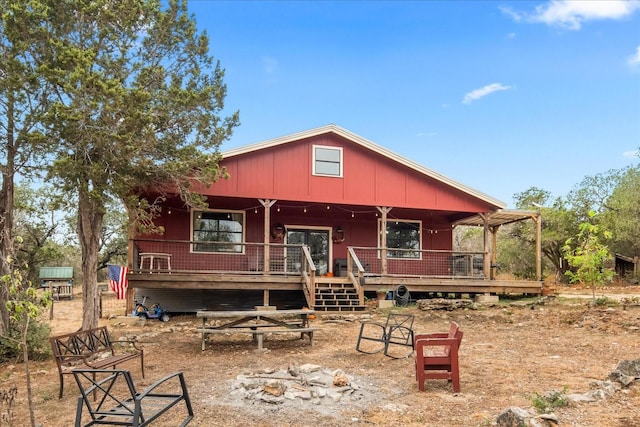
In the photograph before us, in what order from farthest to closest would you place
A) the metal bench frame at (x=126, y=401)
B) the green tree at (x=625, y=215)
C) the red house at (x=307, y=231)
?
the green tree at (x=625, y=215) < the red house at (x=307, y=231) < the metal bench frame at (x=126, y=401)

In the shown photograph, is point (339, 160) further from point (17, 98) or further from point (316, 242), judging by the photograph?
point (17, 98)

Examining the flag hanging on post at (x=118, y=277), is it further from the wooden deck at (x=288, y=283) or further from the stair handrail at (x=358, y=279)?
the stair handrail at (x=358, y=279)

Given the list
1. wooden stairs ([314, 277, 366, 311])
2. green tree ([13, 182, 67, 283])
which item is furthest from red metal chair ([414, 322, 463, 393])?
green tree ([13, 182, 67, 283])

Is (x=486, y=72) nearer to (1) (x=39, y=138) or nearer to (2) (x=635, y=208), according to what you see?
(2) (x=635, y=208)

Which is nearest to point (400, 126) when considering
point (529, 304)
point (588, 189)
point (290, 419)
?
point (588, 189)

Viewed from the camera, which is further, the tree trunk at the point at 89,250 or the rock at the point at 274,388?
the tree trunk at the point at 89,250

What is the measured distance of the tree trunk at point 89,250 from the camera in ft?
32.1

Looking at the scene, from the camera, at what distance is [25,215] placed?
23906mm

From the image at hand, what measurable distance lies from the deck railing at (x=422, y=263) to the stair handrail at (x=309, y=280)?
268 cm

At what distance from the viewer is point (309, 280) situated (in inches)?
538

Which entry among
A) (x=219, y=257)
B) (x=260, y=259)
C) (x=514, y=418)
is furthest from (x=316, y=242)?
(x=514, y=418)

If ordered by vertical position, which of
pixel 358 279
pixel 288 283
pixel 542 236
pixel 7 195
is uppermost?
pixel 7 195

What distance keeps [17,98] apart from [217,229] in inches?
332

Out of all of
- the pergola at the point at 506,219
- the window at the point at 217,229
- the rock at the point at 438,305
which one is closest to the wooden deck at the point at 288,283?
the pergola at the point at 506,219
